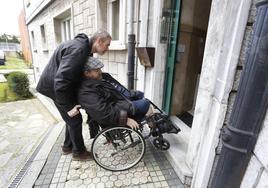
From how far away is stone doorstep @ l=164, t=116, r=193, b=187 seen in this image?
65.8 inches

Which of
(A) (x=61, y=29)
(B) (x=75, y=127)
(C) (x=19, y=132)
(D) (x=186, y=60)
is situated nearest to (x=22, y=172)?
(B) (x=75, y=127)

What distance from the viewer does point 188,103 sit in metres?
3.06

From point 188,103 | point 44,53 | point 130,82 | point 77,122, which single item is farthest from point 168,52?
point 44,53

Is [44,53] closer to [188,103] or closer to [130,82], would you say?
[130,82]

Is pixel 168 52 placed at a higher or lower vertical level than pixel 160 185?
higher

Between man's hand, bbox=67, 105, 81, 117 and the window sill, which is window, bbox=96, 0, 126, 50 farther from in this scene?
man's hand, bbox=67, 105, 81, 117

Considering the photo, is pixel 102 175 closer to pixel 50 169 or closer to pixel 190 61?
pixel 50 169

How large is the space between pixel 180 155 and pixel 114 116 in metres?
0.94

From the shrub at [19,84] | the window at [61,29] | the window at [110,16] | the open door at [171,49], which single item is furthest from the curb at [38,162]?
the window at [61,29]

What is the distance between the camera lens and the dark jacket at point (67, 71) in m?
1.53

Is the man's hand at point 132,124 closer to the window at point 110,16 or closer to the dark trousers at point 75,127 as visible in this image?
the dark trousers at point 75,127

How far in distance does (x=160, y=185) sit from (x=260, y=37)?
1.53 meters

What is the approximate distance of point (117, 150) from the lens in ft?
6.59

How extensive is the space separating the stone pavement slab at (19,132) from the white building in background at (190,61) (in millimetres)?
1848
